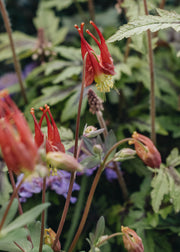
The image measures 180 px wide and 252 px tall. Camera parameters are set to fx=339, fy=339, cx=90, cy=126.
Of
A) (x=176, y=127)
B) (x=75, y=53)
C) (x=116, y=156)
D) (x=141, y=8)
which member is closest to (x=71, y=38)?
(x=75, y=53)

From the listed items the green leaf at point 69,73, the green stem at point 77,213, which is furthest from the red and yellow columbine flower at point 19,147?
the green leaf at point 69,73

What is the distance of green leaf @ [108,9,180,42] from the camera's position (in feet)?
2.56

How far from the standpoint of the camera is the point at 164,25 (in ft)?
2.66

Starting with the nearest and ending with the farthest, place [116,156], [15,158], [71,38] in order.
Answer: [15,158], [116,156], [71,38]

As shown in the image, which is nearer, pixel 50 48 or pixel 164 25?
pixel 164 25

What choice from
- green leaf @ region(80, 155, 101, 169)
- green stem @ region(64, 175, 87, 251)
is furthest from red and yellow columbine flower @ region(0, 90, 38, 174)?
green stem @ region(64, 175, 87, 251)

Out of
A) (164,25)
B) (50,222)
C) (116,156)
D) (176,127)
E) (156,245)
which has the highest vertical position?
(164,25)

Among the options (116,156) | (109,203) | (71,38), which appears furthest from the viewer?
(71,38)

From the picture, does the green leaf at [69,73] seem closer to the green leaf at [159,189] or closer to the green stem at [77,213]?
the green stem at [77,213]

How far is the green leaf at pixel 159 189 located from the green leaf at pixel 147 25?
472 millimetres

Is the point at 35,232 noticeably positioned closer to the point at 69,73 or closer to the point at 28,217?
the point at 28,217

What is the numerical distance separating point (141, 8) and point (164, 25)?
0.52 metres

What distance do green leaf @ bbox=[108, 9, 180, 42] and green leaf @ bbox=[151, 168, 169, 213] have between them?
472mm

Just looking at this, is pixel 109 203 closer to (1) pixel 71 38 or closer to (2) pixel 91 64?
(2) pixel 91 64
